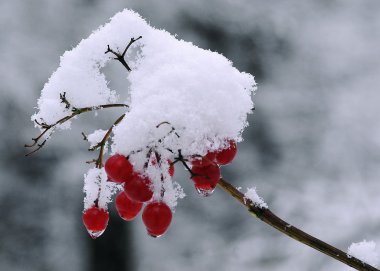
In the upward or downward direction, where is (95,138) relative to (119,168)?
upward

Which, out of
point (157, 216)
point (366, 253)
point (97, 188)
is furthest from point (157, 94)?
point (366, 253)

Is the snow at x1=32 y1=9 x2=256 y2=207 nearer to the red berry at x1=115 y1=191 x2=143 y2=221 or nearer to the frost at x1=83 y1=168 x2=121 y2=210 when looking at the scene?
the frost at x1=83 y1=168 x2=121 y2=210

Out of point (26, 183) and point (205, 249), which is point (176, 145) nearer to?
point (205, 249)

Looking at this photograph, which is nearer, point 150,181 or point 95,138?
point 150,181

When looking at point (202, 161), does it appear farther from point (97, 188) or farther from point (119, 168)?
point (97, 188)

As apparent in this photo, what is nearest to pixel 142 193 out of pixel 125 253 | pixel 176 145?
pixel 176 145

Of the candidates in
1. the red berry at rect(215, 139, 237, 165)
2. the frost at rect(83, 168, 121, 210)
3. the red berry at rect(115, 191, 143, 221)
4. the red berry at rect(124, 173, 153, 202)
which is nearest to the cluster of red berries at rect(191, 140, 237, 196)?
the red berry at rect(215, 139, 237, 165)
